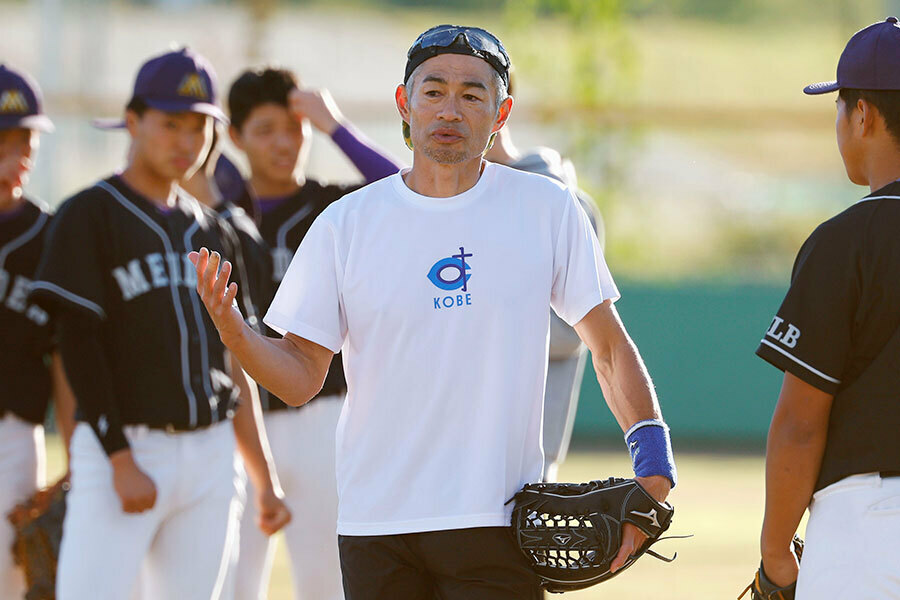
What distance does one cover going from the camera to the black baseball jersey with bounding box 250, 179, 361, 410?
5547 millimetres

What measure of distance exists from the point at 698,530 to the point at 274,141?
5.46m

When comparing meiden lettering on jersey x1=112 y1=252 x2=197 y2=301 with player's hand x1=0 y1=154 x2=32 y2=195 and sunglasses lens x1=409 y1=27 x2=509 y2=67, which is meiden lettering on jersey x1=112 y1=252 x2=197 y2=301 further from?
sunglasses lens x1=409 y1=27 x2=509 y2=67

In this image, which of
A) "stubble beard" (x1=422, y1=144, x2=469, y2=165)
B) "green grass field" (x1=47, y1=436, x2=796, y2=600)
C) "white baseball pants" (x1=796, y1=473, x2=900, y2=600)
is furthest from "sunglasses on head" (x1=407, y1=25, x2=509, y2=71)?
"green grass field" (x1=47, y1=436, x2=796, y2=600)

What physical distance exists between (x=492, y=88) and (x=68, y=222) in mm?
1843

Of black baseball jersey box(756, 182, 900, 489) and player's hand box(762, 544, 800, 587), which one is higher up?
black baseball jersey box(756, 182, 900, 489)

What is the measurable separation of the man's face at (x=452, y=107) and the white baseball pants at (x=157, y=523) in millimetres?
1743

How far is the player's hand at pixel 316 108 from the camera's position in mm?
5473

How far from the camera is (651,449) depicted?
10.9 ft

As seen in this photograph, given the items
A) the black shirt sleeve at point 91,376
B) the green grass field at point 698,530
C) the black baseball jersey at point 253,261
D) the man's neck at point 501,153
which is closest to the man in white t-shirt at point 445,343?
the man's neck at point 501,153

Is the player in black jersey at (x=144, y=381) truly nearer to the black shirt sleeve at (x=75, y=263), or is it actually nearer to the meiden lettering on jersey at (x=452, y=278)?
the black shirt sleeve at (x=75, y=263)

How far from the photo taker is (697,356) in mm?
15859

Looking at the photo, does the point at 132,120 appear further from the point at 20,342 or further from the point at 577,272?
the point at 577,272

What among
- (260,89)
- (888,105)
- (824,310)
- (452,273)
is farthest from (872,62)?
(260,89)

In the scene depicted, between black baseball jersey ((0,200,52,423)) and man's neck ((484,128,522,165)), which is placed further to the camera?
black baseball jersey ((0,200,52,423))
